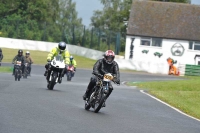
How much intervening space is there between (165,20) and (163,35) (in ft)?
6.24

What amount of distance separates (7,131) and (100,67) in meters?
5.81

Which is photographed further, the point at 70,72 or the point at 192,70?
the point at 192,70

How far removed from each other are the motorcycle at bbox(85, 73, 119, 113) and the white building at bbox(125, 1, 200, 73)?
55505 mm

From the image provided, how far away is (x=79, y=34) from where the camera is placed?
7425 cm

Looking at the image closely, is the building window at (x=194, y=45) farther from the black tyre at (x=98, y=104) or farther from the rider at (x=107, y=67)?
the black tyre at (x=98, y=104)

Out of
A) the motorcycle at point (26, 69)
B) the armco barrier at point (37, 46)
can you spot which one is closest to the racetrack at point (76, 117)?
the motorcycle at point (26, 69)

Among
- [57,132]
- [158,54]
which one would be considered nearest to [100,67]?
[57,132]

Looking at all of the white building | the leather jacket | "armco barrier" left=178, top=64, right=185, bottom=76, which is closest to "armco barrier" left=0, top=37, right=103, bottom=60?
the white building

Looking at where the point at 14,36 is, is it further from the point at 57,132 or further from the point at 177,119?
the point at 57,132

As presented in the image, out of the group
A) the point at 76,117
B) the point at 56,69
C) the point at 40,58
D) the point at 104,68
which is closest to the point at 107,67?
the point at 104,68

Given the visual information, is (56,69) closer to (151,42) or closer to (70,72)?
(70,72)

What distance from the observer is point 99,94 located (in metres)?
17.0

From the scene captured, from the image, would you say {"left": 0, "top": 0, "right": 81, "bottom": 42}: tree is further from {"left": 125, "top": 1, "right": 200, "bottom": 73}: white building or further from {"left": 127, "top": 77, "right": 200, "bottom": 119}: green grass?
{"left": 127, "top": 77, "right": 200, "bottom": 119}: green grass

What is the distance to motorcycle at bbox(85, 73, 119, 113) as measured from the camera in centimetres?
1677
